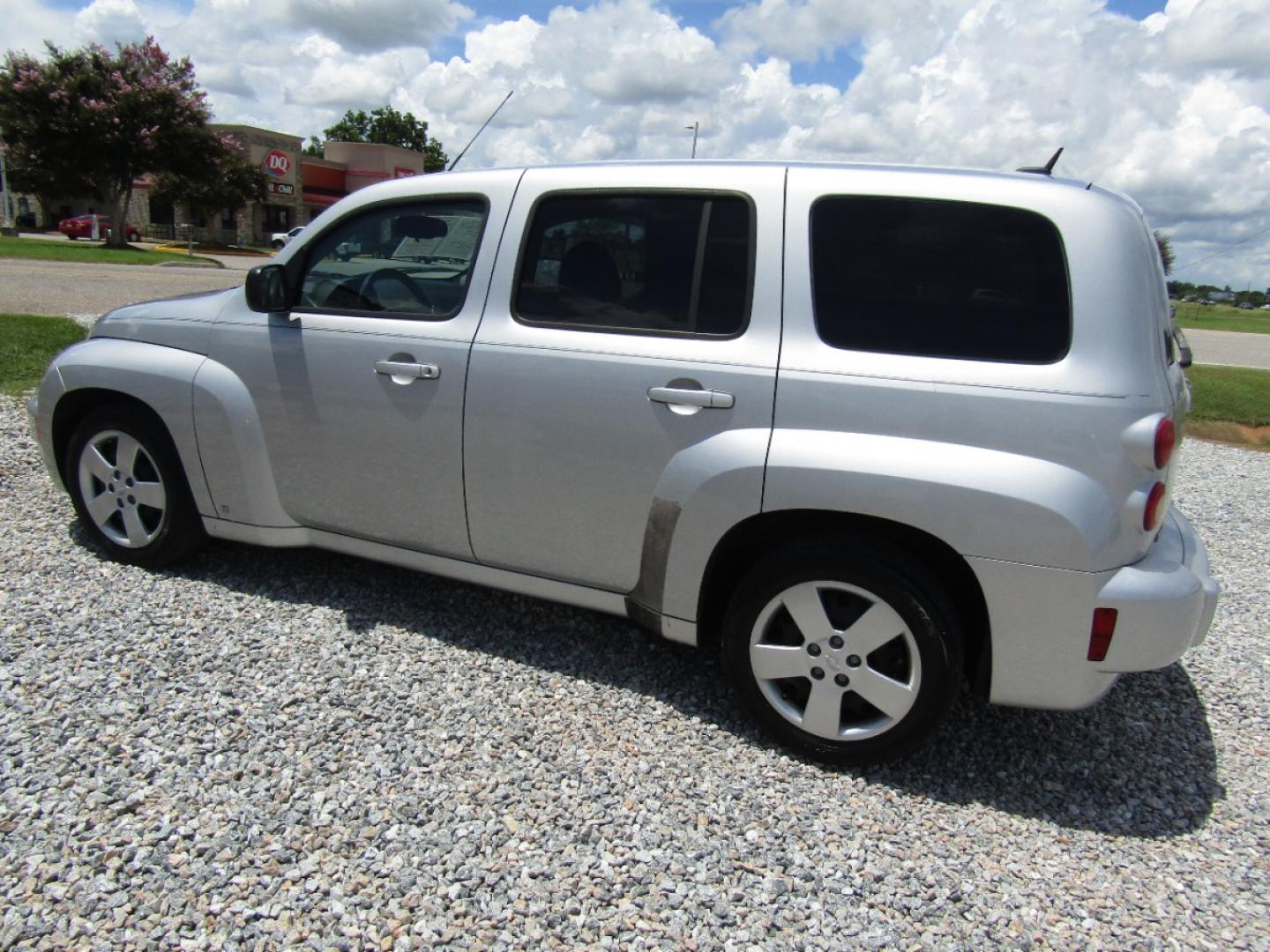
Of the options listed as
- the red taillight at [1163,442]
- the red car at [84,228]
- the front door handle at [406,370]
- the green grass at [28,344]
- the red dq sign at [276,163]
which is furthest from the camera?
the red car at [84,228]

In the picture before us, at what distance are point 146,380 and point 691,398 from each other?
254 centimetres

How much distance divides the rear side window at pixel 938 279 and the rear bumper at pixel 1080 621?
2.15ft

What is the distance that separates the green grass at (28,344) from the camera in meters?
8.07

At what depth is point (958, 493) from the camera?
8.36 ft

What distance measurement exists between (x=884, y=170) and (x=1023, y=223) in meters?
0.47

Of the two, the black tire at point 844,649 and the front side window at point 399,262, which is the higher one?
the front side window at point 399,262

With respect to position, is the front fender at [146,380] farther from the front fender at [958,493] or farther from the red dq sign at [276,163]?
the red dq sign at [276,163]

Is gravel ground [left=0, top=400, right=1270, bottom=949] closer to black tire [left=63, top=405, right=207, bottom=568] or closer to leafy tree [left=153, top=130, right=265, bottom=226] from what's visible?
black tire [left=63, top=405, right=207, bottom=568]

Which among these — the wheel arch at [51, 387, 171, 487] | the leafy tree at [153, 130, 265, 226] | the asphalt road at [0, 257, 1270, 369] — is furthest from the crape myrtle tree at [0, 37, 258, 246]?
the wheel arch at [51, 387, 171, 487]

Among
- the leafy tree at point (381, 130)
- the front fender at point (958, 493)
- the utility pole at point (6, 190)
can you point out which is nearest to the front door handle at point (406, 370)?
the front fender at point (958, 493)

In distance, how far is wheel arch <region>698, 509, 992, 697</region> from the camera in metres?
2.74

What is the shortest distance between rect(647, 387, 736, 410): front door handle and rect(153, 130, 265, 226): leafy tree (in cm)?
3760

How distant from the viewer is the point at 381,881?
236 cm

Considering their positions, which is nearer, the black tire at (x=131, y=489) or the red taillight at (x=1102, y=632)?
the red taillight at (x=1102, y=632)
